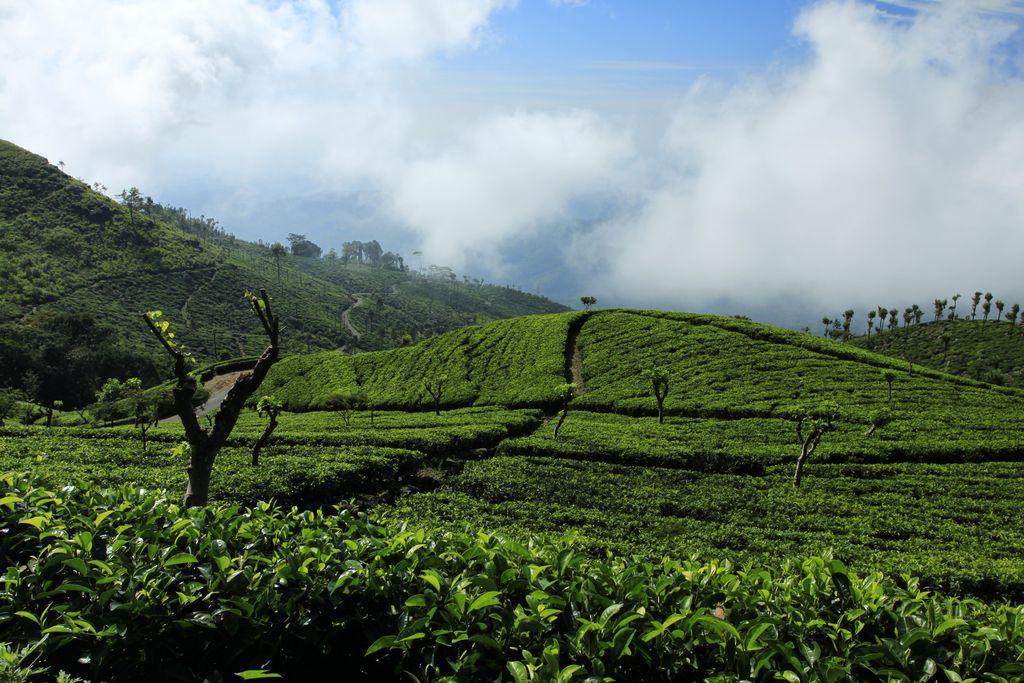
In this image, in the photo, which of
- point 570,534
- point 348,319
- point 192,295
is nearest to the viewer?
point 570,534

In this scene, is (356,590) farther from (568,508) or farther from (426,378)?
(426,378)

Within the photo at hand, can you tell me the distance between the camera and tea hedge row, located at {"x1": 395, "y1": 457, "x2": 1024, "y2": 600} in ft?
46.5

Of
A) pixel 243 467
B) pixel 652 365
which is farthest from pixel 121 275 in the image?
pixel 243 467

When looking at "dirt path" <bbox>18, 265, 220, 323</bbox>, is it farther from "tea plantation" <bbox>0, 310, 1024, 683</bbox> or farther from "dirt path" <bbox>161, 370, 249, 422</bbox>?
"tea plantation" <bbox>0, 310, 1024, 683</bbox>

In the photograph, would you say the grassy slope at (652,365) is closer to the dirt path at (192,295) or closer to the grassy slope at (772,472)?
the grassy slope at (772,472)

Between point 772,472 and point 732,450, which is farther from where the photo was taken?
point 732,450

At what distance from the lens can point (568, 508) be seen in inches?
725

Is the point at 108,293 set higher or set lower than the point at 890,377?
higher

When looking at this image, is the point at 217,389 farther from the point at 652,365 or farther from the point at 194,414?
the point at 194,414

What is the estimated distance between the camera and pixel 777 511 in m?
17.9

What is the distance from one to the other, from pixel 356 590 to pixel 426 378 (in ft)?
148

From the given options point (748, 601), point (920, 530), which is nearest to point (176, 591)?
point (748, 601)

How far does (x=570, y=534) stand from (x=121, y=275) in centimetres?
11941

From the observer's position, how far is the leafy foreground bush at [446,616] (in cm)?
384
